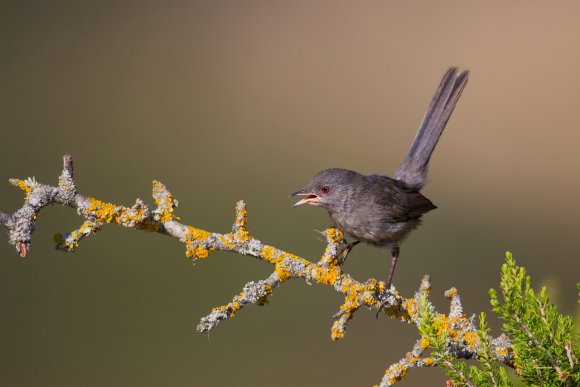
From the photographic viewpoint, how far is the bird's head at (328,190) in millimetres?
3594

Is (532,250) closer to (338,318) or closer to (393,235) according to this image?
(393,235)

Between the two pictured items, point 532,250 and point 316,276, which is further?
point 532,250

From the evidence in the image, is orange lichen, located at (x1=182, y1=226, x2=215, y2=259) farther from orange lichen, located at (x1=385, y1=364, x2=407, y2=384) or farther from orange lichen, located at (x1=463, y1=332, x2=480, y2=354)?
orange lichen, located at (x1=463, y1=332, x2=480, y2=354)

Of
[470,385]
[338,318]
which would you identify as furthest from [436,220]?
[470,385]

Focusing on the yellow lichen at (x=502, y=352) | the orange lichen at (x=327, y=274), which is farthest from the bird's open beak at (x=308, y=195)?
the yellow lichen at (x=502, y=352)

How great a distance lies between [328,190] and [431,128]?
1133 millimetres

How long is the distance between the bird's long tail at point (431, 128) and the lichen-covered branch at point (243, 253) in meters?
1.83

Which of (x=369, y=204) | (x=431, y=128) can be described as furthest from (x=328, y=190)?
(x=431, y=128)

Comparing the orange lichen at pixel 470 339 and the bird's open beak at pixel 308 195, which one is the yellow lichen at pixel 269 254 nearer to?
the orange lichen at pixel 470 339

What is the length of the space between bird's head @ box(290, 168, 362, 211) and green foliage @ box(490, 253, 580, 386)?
74.8 inches

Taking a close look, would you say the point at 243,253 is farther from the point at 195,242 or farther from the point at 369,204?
the point at 369,204

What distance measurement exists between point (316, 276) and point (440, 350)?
2.62ft

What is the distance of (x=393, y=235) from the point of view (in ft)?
12.3

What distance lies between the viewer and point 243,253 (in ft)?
8.01
